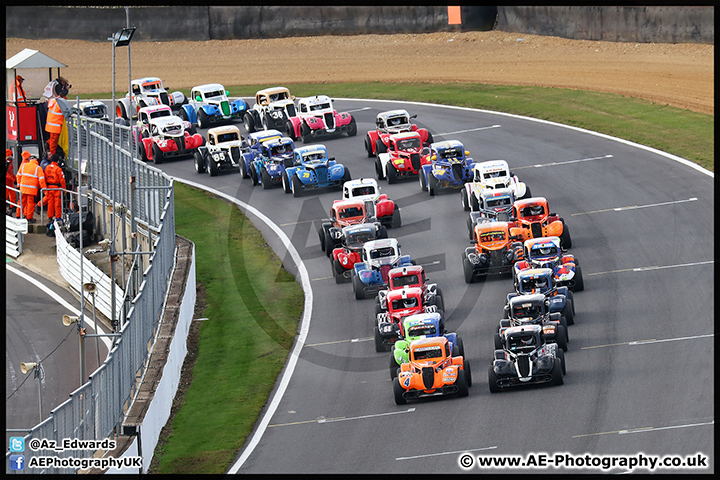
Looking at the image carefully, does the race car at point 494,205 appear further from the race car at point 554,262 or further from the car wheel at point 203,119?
the car wheel at point 203,119

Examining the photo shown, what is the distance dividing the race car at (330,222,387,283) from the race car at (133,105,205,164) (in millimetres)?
16715

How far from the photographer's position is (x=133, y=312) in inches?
1124

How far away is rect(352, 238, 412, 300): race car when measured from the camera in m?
37.1

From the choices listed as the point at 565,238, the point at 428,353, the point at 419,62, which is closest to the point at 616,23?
the point at 419,62

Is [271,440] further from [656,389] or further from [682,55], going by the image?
[682,55]

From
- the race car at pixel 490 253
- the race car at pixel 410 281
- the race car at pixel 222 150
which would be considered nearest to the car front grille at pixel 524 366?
the race car at pixel 410 281

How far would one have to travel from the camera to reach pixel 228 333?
118 ft

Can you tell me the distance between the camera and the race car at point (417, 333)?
30.9m

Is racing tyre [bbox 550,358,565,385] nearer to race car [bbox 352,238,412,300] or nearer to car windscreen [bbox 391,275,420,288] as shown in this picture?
car windscreen [bbox 391,275,420,288]

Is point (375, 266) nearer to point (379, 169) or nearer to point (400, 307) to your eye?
point (400, 307)

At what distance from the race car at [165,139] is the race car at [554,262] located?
2231 cm

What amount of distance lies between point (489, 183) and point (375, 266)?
733cm

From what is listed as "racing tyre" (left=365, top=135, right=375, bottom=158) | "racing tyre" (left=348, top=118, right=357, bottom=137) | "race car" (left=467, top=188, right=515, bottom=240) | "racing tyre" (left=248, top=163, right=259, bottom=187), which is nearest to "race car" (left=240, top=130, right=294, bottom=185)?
"racing tyre" (left=248, top=163, right=259, bottom=187)

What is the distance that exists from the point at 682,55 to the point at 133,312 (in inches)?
1535
